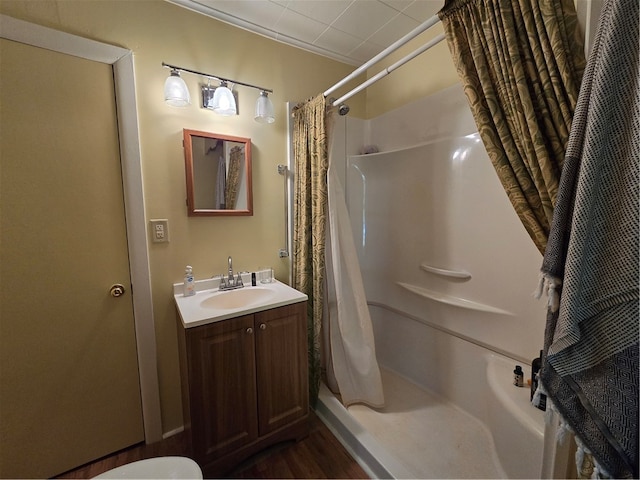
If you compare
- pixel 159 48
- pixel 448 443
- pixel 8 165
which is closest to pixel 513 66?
pixel 159 48

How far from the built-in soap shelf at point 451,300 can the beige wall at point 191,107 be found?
100cm

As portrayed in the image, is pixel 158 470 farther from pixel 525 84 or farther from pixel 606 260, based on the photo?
pixel 525 84

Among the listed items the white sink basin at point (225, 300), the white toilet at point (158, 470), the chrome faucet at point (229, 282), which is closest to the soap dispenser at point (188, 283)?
the white sink basin at point (225, 300)

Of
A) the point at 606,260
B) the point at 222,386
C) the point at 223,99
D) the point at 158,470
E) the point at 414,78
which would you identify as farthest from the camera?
the point at 414,78

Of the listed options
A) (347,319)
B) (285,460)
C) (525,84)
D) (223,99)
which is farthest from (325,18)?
(285,460)

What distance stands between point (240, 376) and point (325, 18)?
6.97 ft

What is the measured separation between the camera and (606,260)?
1.66 feet

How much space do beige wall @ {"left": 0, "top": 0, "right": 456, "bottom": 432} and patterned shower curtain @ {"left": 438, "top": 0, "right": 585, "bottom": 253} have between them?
102 centimetres

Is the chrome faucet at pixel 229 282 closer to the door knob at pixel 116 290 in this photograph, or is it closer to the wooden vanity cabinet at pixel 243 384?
the wooden vanity cabinet at pixel 243 384

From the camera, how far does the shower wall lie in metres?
1.42

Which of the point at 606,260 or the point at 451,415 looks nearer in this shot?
the point at 606,260

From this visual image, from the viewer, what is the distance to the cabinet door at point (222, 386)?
117cm

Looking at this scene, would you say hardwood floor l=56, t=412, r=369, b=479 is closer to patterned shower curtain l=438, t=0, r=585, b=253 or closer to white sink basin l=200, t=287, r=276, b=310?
white sink basin l=200, t=287, r=276, b=310

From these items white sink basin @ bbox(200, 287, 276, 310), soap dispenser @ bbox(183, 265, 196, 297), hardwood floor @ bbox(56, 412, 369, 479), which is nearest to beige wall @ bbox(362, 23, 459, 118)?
white sink basin @ bbox(200, 287, 276, 310)
